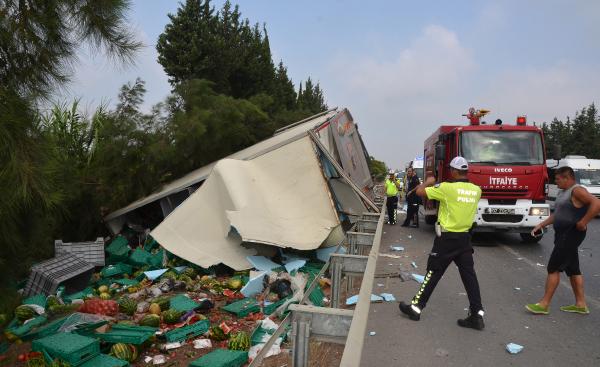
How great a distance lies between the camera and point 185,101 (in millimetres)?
11742

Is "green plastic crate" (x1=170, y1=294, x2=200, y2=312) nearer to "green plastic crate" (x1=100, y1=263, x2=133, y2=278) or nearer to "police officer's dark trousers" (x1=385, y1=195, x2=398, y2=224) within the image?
"green plastic crate" (x1=100, y1=263, x2=133, y2=278)

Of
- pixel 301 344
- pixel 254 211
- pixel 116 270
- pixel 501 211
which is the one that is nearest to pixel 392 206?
pixel 501 211

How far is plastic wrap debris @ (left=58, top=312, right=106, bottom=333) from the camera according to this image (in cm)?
464

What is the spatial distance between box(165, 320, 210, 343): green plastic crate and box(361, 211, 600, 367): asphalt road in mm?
1682

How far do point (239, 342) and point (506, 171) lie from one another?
7.75 m

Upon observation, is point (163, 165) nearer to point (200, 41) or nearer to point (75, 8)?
point (75, 8)

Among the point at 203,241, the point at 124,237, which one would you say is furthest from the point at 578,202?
the point at 124,237

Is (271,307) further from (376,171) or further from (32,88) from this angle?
(376,171)

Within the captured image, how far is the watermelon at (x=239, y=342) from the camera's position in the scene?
14.8 feet

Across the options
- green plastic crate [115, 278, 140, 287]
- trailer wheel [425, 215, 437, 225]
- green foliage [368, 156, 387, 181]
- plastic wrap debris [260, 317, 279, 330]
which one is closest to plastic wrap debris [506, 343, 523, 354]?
plastic wrap debris [260, 317, 279, 330]

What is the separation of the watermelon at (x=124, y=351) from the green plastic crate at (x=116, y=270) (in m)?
Answer: 3.46

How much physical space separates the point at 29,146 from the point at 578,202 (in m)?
5.54

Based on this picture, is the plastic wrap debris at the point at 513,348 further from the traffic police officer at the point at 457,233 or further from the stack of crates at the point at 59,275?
the stack of crates at the point at 59,275

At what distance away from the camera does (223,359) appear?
13.2 feet
